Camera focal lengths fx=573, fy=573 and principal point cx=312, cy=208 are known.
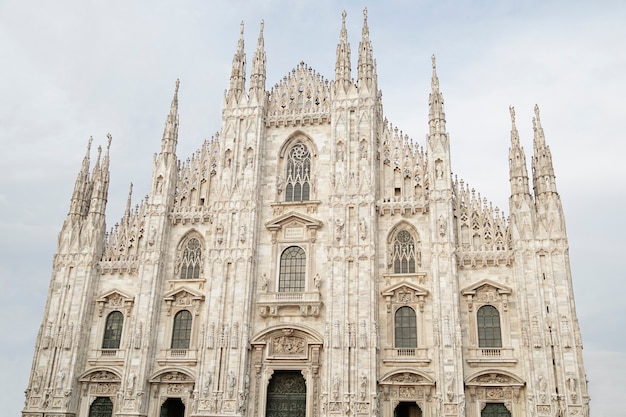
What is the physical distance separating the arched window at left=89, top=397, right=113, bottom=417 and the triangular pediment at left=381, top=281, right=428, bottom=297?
15.0m

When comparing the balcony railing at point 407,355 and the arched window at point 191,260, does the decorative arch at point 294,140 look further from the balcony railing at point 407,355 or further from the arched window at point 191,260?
the balcony railing at point 407,355

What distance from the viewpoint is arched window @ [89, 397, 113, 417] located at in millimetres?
29078

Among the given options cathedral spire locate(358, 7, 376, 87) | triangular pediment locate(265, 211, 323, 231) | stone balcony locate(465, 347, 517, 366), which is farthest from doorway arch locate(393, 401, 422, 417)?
cathedral spire locate(358, 7, 376, 87)

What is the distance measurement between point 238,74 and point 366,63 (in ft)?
25.0

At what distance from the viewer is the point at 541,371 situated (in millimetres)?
24750

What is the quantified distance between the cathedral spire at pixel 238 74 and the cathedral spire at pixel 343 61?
18.7 feet

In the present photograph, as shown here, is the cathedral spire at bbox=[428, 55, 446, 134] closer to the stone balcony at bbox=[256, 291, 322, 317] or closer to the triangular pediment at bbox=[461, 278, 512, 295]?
the triangular pediment at bbox=[461, 278, 512, 295]

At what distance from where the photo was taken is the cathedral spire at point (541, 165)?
2800 centimetres

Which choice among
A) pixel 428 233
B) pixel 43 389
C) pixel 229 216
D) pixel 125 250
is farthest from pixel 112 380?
pixel 428 233

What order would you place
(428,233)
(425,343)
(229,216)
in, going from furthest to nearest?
(229,216)
(428,233)
(425,343)

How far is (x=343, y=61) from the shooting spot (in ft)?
108

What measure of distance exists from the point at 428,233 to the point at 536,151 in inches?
271

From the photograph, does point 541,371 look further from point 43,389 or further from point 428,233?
point 43,389

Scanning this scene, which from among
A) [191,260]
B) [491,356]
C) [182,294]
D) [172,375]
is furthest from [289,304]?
[491,356]
